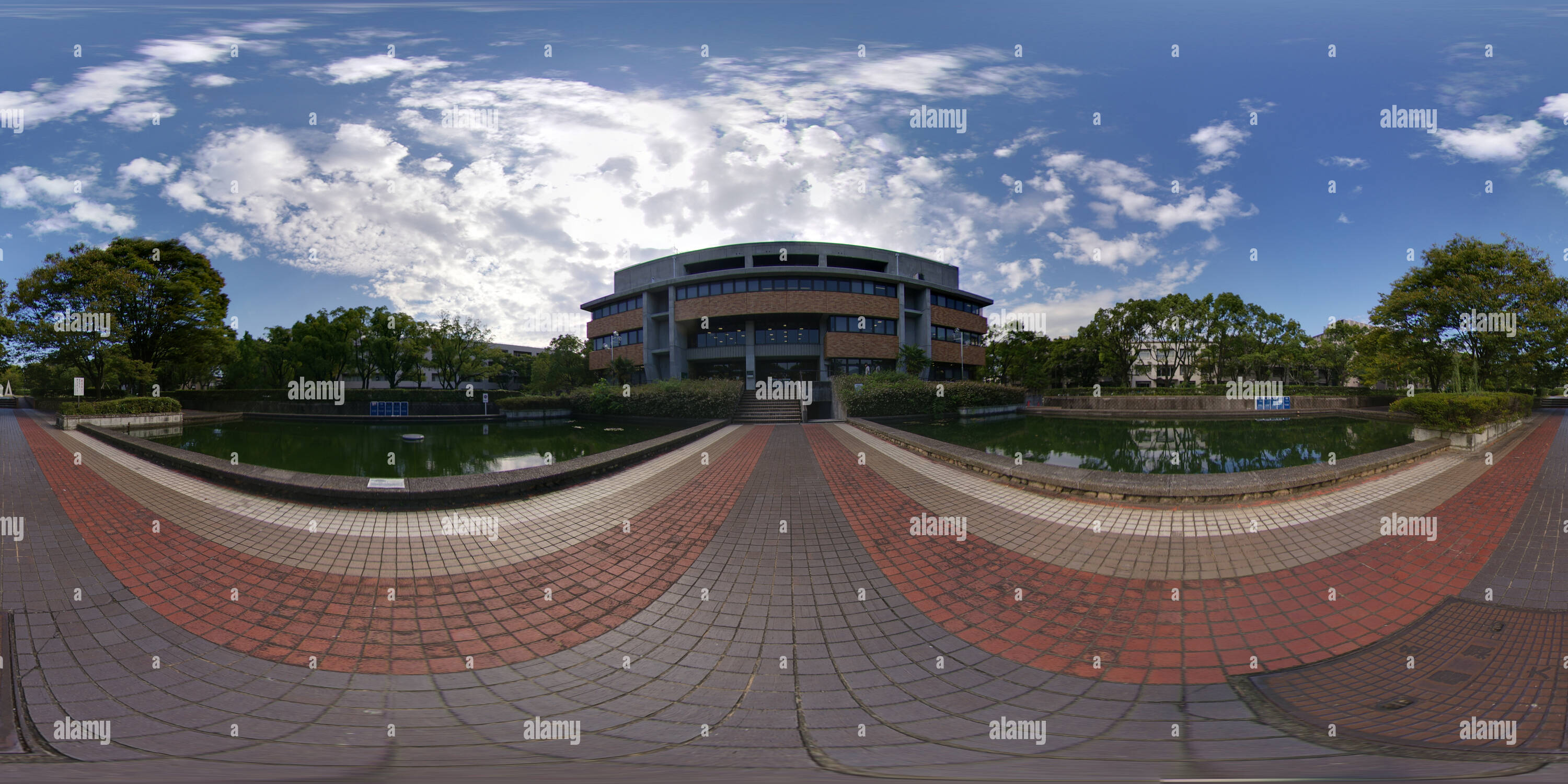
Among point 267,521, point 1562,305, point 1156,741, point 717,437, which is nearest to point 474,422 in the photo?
point 717,437

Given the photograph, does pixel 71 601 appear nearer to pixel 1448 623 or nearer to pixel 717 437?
pixel 1448 623

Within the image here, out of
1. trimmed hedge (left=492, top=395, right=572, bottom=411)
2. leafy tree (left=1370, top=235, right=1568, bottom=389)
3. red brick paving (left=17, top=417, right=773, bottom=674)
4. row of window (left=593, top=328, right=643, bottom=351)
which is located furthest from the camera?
row of window (left=593, top=328, right=643, bottom=351)

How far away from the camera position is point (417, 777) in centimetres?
253

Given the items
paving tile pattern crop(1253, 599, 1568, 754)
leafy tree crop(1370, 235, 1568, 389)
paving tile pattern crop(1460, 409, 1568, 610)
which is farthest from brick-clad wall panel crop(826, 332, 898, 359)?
paving tile pattern crop(1253, 599, 1568, 754)

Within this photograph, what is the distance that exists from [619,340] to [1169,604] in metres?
39.7

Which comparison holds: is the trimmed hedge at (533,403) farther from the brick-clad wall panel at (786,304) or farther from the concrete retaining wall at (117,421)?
the concrete retaining wall at (117,421)

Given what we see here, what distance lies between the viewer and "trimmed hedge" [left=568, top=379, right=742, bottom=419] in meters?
22.3

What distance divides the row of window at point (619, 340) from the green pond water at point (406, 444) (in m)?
14.6

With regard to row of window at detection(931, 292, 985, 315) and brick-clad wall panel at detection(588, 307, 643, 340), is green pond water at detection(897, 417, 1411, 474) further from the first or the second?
brick-clad wall panel at detection(588, 307, 643, 340)

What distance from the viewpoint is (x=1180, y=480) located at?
22.7ft

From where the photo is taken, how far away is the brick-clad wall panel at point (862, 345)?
34156 millimetres

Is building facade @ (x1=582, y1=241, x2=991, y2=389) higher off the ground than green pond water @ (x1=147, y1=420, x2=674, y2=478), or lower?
higher

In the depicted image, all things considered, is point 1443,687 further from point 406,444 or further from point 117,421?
point 117,421

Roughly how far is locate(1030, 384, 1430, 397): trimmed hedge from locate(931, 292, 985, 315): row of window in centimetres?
889
